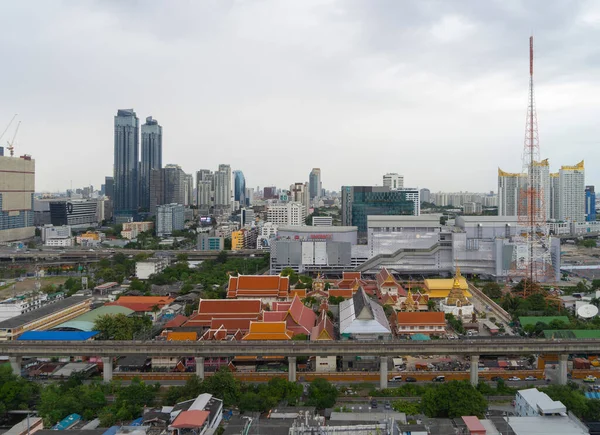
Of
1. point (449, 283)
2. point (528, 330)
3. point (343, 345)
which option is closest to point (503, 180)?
point (449, 283)

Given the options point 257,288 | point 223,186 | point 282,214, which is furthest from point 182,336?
point 223,186

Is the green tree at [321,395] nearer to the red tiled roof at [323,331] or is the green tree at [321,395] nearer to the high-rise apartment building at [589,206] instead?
the red tiled roof at [323,331]

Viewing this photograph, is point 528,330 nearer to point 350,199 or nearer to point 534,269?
point 534,269

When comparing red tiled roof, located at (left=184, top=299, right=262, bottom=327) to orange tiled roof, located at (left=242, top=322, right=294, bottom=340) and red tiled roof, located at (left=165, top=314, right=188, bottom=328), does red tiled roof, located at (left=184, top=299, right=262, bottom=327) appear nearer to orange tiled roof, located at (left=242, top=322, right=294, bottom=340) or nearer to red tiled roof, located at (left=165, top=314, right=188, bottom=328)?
red tiled roof, located at (left=165, top=314, right=188, bottom=328)

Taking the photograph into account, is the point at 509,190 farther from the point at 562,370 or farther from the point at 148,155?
the point at 148,155

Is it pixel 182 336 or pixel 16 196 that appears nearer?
pixel 182 336

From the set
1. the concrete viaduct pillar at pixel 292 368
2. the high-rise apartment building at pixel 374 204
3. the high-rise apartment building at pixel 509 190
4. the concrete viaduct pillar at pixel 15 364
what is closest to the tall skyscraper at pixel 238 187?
the high-rise apartment building at pixel 509 190

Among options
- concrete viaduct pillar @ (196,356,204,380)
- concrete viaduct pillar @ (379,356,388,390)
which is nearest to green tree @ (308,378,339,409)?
concrete viaduct pillar @ (379,356,388,390)
